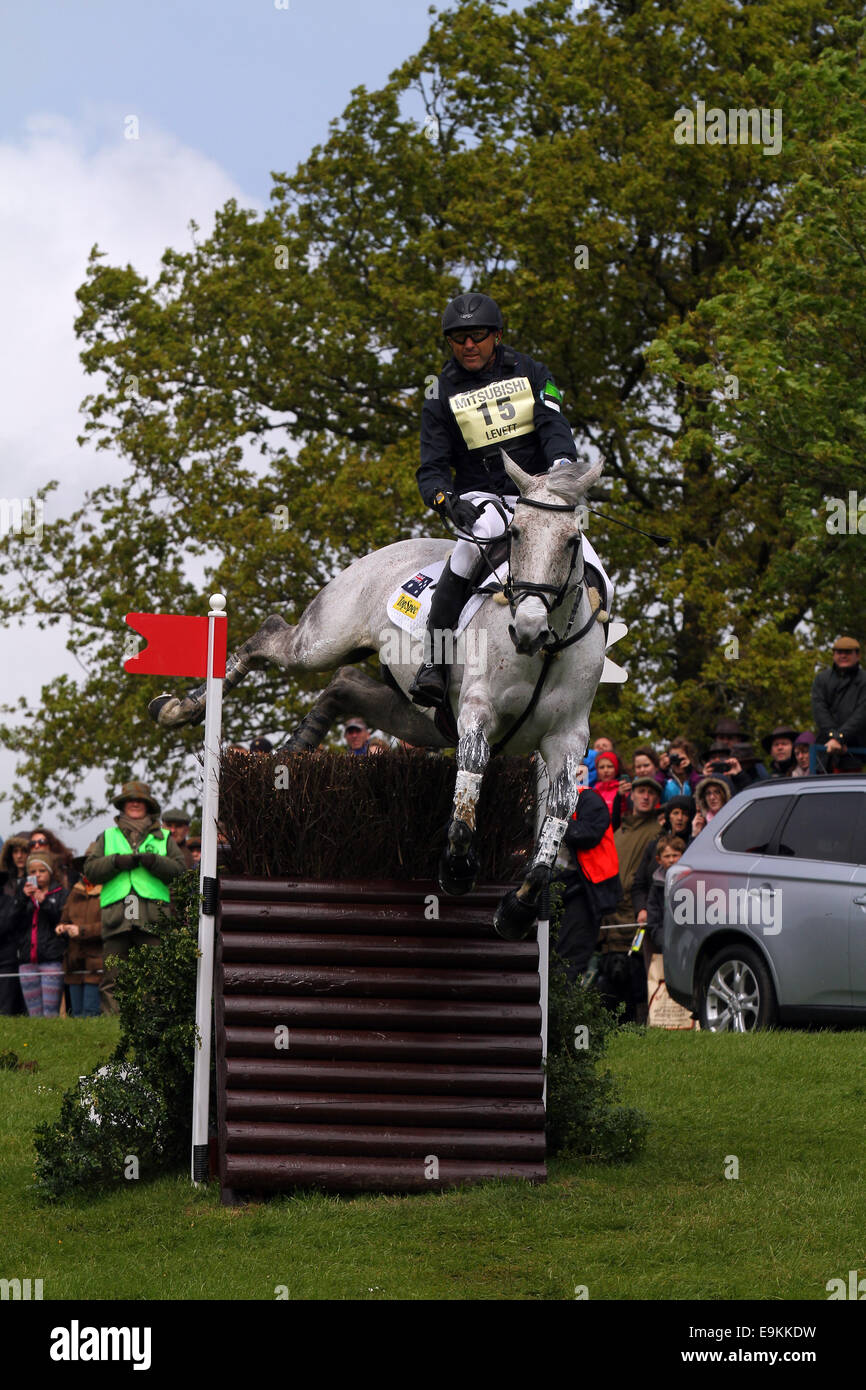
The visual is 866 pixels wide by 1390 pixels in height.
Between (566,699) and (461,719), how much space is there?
0.51 m

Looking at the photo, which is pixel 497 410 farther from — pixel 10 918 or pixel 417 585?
pixel 10 918

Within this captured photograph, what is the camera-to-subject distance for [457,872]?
27.6ft

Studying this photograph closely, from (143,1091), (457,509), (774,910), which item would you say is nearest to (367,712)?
(457,509)

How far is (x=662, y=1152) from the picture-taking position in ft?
30.6

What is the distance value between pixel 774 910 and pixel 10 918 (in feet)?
22.3

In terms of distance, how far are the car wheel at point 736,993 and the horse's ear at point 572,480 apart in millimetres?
5539

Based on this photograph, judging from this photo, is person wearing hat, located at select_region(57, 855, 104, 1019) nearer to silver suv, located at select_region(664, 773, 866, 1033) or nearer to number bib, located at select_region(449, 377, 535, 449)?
silver suv, located at select_region(664, 773, 866, 1033)

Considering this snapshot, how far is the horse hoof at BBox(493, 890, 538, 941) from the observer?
837cm

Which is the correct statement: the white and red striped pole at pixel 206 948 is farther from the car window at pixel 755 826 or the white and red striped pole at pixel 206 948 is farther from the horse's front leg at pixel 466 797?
the car window at pixel 755 826

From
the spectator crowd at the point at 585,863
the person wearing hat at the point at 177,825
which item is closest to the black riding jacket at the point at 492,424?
the spectator crowd at the point at 585,863

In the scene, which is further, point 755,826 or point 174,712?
point 755,826

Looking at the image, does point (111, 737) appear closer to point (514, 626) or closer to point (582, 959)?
point (582, 959)

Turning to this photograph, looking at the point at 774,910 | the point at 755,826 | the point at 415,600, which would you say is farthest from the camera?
the point at 755,826

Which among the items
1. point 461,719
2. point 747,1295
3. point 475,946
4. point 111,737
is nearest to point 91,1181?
point 475,946
